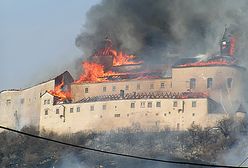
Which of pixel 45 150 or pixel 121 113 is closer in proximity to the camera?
pixel 121 113

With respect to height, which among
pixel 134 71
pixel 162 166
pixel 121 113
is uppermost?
pixel 134 71

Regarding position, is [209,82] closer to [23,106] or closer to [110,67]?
[110,67]

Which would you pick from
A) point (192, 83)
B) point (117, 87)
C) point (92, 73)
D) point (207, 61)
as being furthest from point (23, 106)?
point (207, 61)

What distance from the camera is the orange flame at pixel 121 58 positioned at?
395 feet

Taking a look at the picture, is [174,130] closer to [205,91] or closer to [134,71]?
[205,91]

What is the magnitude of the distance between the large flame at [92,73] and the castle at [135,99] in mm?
178

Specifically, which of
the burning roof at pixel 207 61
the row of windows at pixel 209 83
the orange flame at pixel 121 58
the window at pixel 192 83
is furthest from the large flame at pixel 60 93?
the row of windows at pixel 209 83

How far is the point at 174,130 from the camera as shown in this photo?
327ft

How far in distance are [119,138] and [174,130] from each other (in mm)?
9256

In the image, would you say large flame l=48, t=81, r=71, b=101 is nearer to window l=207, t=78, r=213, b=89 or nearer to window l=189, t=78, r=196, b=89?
window l=189, t=78, r=196, b=89

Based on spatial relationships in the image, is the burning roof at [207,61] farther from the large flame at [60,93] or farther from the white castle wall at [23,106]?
the white castle wall at [23,106]

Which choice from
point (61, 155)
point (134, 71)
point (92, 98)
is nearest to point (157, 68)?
point (134, 71)

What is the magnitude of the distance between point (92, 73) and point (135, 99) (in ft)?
57.9

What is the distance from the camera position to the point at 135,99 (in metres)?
103
